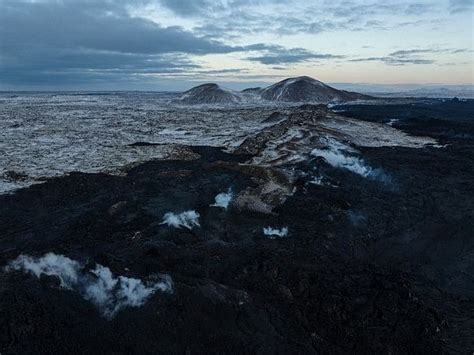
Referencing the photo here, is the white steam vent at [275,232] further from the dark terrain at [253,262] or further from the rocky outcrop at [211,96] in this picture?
the rocky outcrop at [211,96]

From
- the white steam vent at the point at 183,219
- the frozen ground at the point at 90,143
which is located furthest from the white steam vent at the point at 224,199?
the frozen ground at the point at 90,143

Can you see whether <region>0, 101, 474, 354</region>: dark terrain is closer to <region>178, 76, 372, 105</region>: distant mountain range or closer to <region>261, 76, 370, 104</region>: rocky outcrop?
<region>178, 76, 372, 105</region>: distant mountain range

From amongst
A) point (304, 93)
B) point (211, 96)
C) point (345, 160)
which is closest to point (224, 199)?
point (345, 160)

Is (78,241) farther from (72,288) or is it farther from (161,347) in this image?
(161,347)

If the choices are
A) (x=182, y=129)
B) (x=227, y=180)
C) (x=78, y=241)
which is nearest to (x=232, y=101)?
(x=182, y=129)

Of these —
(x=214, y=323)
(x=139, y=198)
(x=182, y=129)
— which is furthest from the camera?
(x=182, y=129)

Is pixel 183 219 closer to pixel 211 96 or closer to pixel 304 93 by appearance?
pixel 211 96
